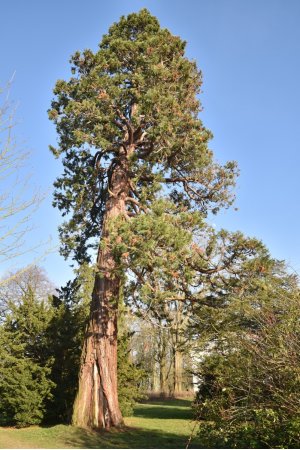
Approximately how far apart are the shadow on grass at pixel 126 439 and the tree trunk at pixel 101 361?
49cm

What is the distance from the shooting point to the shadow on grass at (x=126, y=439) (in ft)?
31.4

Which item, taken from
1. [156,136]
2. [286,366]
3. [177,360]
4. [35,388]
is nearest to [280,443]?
[286,366]

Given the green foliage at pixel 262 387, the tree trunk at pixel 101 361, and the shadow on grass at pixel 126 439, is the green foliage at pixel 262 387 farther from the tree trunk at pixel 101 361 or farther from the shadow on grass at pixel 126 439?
the tree trunk at pixel 101 361

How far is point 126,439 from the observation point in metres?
10.3

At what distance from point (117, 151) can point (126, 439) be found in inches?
347

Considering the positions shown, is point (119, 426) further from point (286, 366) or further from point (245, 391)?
point (286, 366)

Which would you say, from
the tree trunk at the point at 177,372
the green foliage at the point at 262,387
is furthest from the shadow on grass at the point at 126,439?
the tree trunk at the point at 177,372

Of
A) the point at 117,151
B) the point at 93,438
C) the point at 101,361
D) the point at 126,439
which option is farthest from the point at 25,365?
the point at 117,151

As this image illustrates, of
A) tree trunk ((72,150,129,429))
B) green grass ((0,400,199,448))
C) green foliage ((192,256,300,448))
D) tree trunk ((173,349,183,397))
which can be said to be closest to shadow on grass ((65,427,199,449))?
green grass ((0,400,199,448))

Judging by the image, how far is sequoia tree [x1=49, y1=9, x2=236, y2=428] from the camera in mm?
11719

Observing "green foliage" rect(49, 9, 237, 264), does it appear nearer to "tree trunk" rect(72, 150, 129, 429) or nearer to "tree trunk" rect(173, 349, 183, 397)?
"tree trunk" rect(72, 150, 129, 429)

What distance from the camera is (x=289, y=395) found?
491 centimetres

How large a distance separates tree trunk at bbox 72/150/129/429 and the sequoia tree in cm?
3

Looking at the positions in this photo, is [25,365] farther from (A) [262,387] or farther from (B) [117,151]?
(A) [262,387]
